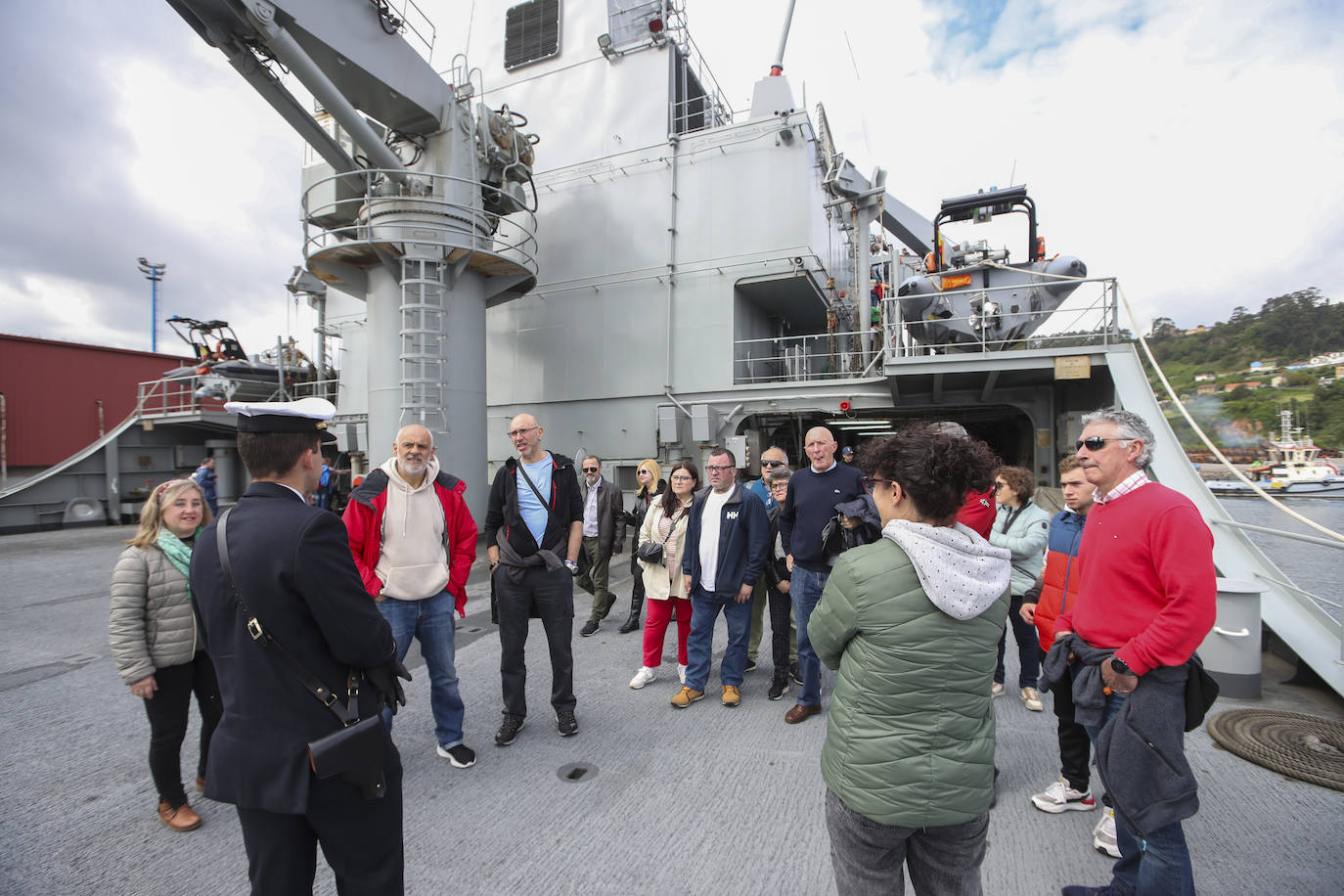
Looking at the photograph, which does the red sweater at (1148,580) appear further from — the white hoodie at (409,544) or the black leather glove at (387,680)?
the white hoodie at (409,544)

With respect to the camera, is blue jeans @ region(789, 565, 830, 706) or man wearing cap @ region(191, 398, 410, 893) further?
blue jeans @ region(789, 565, 830, 706)

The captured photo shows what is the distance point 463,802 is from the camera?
3.00 metres

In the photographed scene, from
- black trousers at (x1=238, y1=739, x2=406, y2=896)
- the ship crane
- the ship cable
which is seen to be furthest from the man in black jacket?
the ship crane

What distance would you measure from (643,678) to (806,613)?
1.38m

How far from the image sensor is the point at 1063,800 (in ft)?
9.34

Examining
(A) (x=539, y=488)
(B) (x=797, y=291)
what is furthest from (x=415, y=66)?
(A) (x=539, y=488)

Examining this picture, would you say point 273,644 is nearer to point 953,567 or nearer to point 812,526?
point 953,567

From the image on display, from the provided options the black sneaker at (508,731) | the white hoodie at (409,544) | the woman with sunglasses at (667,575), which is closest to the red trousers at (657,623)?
the woman with sunglasses at (667,575)

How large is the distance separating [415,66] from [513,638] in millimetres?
9255

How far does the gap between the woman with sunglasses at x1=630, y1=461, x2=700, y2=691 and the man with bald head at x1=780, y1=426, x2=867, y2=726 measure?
842 mm

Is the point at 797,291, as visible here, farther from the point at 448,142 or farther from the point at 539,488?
the point at 539,488

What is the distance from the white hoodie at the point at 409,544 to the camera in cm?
329

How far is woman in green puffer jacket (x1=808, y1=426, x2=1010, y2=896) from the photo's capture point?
152 centimetres

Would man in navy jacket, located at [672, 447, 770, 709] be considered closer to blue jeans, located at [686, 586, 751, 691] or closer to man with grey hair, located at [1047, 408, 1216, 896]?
blue jeans, located at [686, 586, 751, 691]
